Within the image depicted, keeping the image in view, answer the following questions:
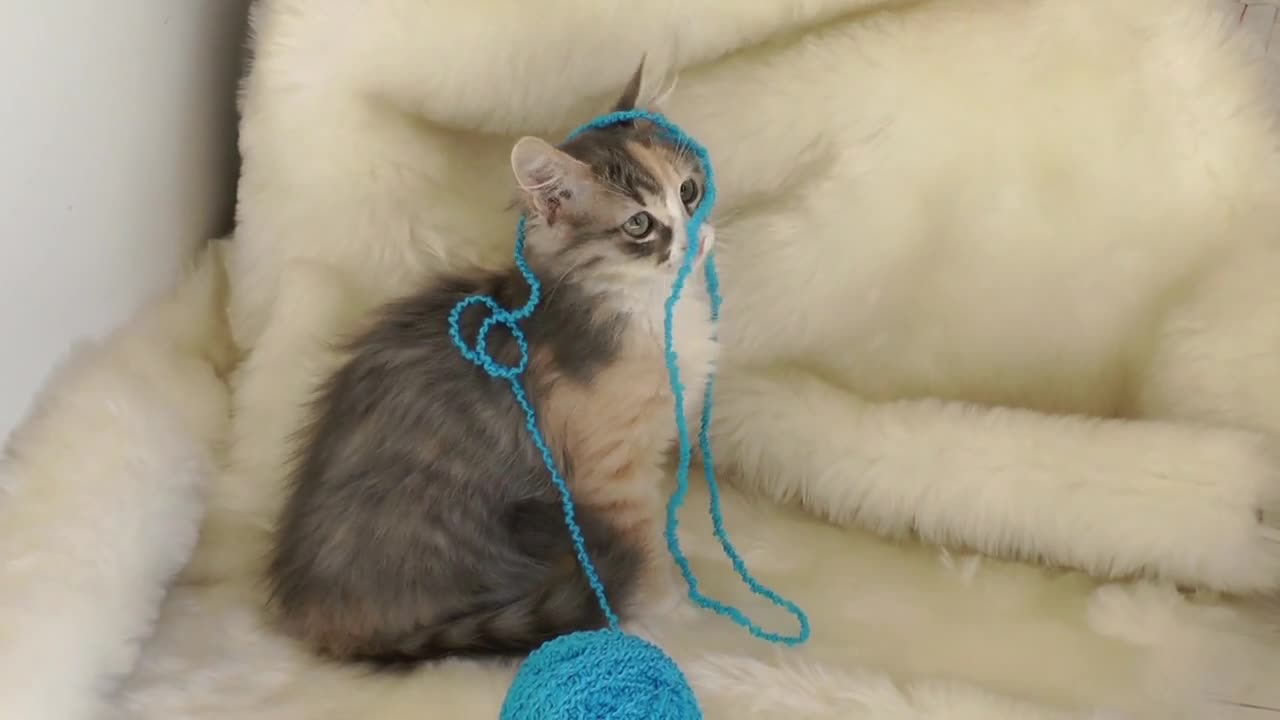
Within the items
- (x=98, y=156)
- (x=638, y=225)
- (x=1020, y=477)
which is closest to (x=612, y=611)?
(x=638, y=225)

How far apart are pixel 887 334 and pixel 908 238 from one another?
13cm

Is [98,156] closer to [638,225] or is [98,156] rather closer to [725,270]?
[638,225]

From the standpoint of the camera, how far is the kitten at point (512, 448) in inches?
41.1

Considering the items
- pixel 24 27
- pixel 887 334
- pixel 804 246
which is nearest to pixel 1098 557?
pixel 887 334

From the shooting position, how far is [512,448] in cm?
110

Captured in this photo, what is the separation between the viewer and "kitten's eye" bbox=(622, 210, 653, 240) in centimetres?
106

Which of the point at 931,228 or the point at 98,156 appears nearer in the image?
the point at 98,156

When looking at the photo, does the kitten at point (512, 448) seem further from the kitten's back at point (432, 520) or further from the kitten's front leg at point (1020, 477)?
the kitten's front leg at point (1020, 477)

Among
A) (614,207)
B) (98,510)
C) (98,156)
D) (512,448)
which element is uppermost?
(614,207)

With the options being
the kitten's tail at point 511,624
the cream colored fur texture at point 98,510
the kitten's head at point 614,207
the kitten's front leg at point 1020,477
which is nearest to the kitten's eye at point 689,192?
the kitten's head at point 614,207

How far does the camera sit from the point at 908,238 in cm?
130

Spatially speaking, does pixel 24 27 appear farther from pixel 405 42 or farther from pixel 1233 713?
pixel 1233 713

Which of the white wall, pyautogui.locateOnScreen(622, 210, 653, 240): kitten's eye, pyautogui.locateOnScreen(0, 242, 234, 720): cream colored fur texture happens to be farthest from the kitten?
the white wall

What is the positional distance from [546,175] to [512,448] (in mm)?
295
